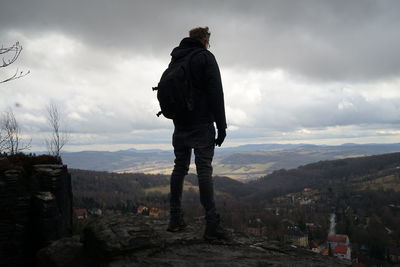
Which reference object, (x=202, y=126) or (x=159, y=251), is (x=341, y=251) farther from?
(x=159, y=251)

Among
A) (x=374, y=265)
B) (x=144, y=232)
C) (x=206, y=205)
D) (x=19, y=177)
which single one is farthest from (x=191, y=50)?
(x=374, y=265)

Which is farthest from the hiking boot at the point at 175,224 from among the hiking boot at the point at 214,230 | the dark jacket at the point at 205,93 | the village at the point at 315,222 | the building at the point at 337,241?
the building at the point at 337,241

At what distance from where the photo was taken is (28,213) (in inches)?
322

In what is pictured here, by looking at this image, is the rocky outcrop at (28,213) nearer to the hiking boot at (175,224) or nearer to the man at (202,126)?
the hiking boot at (175,224)

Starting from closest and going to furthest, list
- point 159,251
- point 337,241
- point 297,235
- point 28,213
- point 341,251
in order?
point 159,251 < point 28,213 < point 341,251 < point 337,241 < point 297,235

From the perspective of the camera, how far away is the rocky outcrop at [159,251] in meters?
5.42

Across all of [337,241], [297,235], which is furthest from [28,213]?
[297,235]

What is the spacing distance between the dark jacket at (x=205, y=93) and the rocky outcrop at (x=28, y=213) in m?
4.34

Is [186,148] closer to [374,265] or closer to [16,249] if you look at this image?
[16,249]

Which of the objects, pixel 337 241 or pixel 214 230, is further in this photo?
pixel 337 241

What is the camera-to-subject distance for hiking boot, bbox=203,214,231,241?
6266 mm

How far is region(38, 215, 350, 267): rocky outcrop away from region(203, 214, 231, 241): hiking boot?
0.13 meters

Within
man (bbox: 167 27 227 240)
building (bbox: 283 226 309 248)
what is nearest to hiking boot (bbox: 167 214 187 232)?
man (bbox: 167 27 227 240)

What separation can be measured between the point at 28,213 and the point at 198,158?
468cm
